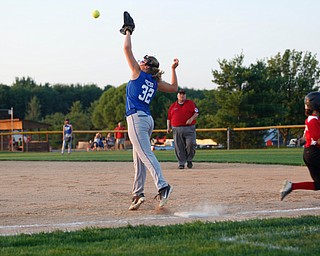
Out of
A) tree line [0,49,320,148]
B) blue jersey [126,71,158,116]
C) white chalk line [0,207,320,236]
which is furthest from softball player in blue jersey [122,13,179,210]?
tree line [0,49,320,148]

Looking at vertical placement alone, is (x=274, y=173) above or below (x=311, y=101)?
below

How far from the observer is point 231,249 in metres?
4.75

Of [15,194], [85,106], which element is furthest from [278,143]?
[85,106]

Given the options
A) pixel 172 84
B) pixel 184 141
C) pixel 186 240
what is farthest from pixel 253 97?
pixel 186 240

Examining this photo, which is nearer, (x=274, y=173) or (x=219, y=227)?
(x=219, y=227)

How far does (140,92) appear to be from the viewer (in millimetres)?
7812

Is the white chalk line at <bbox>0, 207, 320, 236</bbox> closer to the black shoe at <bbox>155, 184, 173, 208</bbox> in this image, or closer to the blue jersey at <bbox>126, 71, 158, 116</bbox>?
the black shoe at <bbox>155, 184, 173, 208</bbox>

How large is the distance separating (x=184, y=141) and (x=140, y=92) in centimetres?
823

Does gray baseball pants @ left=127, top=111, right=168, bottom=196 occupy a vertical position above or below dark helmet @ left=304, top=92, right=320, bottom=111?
below

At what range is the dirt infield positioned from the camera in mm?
6730

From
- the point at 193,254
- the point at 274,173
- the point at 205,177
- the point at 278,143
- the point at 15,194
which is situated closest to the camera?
the point at 193,254

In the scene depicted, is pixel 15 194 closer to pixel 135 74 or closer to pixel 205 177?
pixel 135 74

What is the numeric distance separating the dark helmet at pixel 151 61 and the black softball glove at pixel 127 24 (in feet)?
1.28

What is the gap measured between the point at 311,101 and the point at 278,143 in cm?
3042
